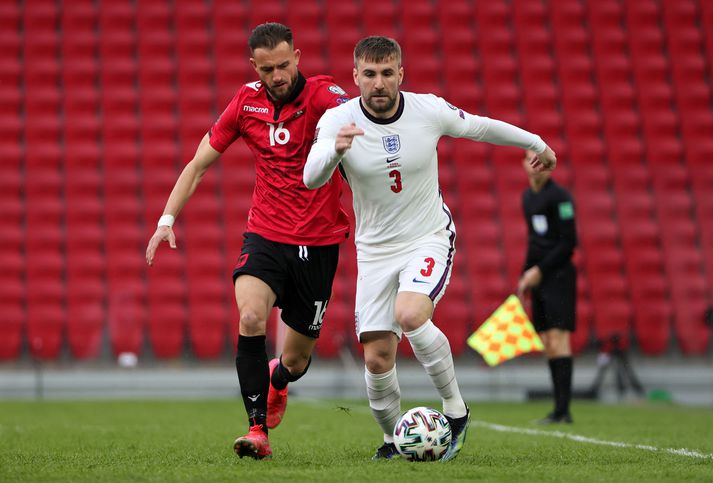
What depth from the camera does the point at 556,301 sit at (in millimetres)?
7750

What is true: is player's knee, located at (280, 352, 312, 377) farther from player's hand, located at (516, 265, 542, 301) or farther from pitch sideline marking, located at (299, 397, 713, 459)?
player's hand, located at (516, 265, 542, 301)

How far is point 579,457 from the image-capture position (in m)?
4.69

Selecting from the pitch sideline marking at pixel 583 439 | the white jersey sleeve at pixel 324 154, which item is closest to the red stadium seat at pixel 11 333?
the pitch sideline marking at pixel 583 439

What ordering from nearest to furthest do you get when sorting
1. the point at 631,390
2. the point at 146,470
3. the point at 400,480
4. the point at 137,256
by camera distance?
the point at 400,480 < the point at 146,470 < the point at 631,390 < the point at 137,256

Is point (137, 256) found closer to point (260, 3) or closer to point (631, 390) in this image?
point (260, 3)

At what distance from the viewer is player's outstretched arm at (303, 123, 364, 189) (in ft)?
13.3

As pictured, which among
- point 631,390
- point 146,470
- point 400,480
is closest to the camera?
point 400,480

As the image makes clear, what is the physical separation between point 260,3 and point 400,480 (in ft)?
37.7

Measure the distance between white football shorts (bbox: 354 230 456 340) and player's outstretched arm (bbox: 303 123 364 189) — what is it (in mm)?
576

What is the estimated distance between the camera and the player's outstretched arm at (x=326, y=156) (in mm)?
4059

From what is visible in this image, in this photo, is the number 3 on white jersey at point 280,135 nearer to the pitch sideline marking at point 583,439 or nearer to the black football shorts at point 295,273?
the black football shorts at point 295,273

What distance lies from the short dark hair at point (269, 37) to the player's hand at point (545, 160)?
129 centimetres

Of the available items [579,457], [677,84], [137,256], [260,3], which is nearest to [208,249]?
[137,256]

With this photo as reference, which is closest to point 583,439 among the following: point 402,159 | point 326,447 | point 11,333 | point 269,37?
point 326,447
